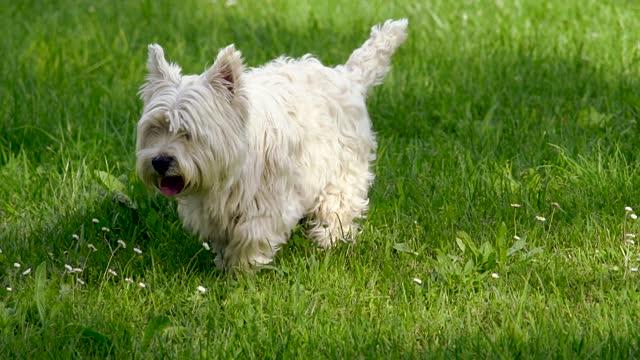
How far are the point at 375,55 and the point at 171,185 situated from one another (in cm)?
179

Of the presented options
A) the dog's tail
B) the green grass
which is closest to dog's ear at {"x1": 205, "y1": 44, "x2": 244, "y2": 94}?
the green grass

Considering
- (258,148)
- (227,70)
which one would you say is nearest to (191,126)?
(227,70)

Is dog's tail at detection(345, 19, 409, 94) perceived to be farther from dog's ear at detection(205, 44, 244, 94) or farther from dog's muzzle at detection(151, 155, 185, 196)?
dog's muzzle at detection(151, 155, 185, 196)

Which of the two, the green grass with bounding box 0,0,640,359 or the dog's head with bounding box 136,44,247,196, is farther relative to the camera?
the dog's head with bounding box 136,44,247,196

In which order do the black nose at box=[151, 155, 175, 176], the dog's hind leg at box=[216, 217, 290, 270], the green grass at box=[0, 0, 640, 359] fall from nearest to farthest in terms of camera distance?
the green grass at box=[0, 0, 640, 359] < the black nose at box=[151, 155, 175, 176] < the dog's hind leg at box=[216, 217, 290, 270]

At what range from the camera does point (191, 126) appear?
14.9 feet

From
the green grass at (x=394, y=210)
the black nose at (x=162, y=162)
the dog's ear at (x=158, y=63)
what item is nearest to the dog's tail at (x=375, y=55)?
the green grass at (x=394, y=210)

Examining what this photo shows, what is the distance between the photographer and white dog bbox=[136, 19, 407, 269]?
15.1 feet

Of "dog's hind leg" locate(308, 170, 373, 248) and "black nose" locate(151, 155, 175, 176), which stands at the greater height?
"black nose" locate(151, 155, 175, 176)

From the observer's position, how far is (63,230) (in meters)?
5.46

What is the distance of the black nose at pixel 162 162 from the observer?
179 inches

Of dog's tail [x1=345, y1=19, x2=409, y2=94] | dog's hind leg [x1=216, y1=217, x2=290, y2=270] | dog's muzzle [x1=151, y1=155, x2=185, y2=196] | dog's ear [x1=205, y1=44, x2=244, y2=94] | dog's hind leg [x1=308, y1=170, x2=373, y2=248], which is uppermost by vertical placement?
dog's ear [x1=205, y1=44, x2=244, y2=94]

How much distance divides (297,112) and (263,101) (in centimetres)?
32

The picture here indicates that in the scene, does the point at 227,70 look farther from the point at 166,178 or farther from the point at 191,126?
the point at 166,178
